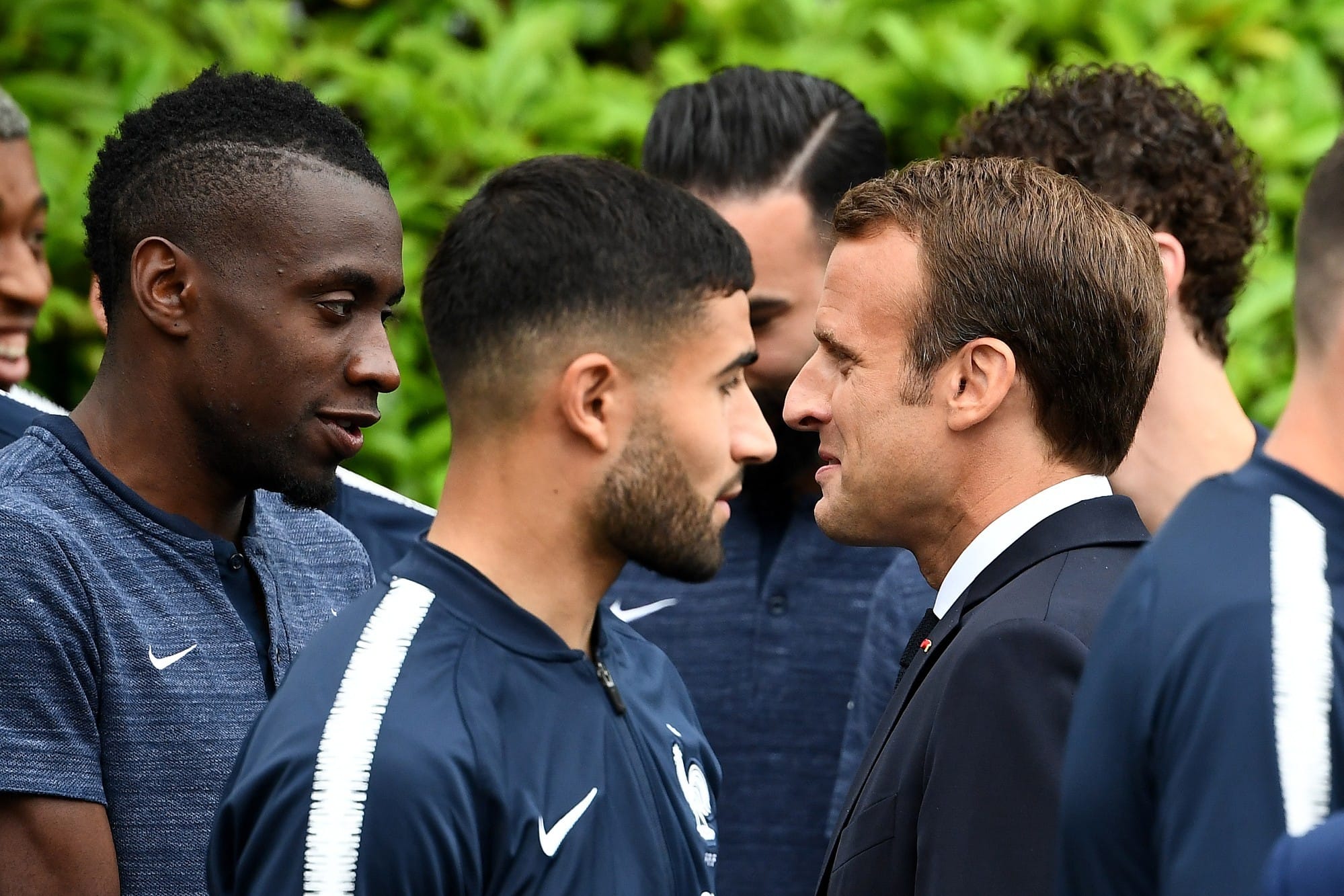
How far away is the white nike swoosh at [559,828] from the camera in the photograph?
186 cm

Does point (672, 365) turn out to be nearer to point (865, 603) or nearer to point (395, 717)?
point (395, 717)

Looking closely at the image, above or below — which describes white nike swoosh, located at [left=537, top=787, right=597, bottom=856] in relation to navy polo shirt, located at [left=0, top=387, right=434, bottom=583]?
below

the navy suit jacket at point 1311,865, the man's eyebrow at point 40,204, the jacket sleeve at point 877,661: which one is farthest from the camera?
the man's eyebrow at point 40,204

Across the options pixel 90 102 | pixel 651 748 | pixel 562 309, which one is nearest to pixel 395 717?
pixel 651 748

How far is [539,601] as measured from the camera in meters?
2.07

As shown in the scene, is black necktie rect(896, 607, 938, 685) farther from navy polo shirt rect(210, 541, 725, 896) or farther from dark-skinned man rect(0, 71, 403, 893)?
dark-skinned man rect(0, 71, 403, 893)

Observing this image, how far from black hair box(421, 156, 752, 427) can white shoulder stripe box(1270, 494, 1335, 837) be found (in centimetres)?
100

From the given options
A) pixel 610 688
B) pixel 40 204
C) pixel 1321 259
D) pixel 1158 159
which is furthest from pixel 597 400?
pixel 40 204

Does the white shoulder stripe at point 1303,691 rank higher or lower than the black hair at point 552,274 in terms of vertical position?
lower

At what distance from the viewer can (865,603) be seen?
320 centimetres

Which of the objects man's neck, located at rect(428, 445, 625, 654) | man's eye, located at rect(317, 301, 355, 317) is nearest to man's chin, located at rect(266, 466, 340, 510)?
man's eye, located at rect(317, 301, 355, 317)

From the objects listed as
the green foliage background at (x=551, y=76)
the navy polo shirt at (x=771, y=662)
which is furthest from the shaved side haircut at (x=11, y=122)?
the navy polo shirt at (x=771, y=662)

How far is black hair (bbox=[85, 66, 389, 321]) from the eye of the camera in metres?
2.38

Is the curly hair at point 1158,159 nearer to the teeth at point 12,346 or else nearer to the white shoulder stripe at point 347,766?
the white shoulder stripe at point 347,766
